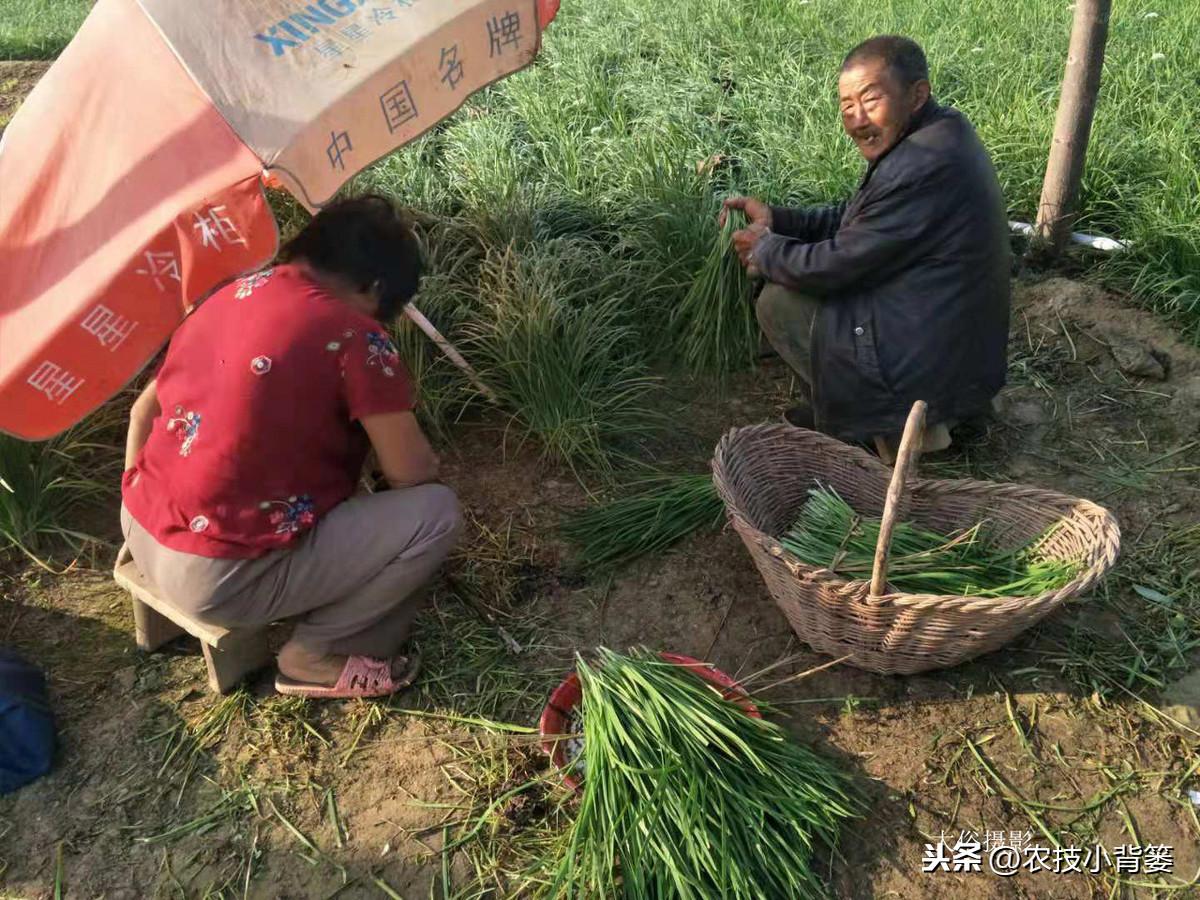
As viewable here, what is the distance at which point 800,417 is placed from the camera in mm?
3541

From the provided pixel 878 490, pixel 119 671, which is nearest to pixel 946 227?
pixel 878 490

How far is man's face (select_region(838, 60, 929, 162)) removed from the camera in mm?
2787

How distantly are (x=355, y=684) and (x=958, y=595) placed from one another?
1564 millimetres

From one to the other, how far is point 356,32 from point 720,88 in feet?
11.2

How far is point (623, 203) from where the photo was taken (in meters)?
4.20

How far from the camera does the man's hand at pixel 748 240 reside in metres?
3.33

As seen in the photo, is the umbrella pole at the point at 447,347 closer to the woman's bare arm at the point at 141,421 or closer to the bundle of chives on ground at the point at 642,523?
the bundle of chives on ground at the point at 642,523

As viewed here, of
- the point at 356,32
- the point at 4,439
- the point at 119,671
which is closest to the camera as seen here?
the point at 356,32

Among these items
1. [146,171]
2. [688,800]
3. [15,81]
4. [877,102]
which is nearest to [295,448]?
[146,171]

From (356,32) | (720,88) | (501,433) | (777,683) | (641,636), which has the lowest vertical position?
(720,88)

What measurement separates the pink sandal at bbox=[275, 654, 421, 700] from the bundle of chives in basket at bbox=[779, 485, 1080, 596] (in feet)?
3.66

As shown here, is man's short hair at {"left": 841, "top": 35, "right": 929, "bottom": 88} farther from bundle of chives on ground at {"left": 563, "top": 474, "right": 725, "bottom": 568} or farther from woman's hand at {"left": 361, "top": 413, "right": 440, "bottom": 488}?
woman's hand at {"left": 361, "top": 413, "right": 440, "bottom": 488}

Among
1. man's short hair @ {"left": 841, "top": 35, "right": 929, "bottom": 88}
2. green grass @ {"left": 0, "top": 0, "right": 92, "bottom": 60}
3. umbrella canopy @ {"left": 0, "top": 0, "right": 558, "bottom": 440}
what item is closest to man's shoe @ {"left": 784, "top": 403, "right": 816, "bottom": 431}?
man's short hair @ {"left": 841, "top": 35, "right": 929, "bottom": 88}

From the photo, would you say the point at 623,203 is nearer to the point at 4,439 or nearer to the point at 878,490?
the point at 878,490
